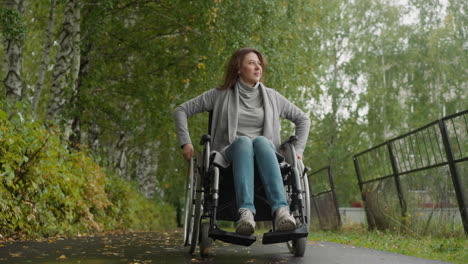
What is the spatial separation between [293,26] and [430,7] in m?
16.1

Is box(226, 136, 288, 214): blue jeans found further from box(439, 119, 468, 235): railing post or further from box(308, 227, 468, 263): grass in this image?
box(439, 119, 468, 235): railing post

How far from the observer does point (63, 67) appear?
10.6 metres

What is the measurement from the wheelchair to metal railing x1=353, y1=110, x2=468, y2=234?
2.04 m

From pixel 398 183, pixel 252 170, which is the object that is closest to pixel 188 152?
pixel 252 170

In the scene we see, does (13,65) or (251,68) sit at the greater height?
(13,65)

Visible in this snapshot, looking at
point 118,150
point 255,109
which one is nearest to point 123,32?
point 118,150

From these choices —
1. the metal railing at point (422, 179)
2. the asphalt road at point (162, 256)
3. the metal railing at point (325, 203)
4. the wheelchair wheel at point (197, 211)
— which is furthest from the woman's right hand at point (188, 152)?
the metal railing at point (325, 203)

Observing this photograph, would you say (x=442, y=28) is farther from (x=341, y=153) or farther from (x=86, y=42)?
(x=86, y=42)

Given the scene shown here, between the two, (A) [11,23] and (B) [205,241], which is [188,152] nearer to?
(B) [205,241]

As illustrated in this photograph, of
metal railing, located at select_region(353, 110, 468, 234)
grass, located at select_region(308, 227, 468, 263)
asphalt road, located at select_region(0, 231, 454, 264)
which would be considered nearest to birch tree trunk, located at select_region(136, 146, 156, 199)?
metal railing, located at select_region(353, 110, 468, 234)

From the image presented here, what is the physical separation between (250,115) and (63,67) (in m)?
6.69

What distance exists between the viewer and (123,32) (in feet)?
44.4

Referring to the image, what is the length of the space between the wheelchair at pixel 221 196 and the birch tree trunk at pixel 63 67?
20.3 feet

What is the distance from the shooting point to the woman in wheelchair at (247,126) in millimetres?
4211
